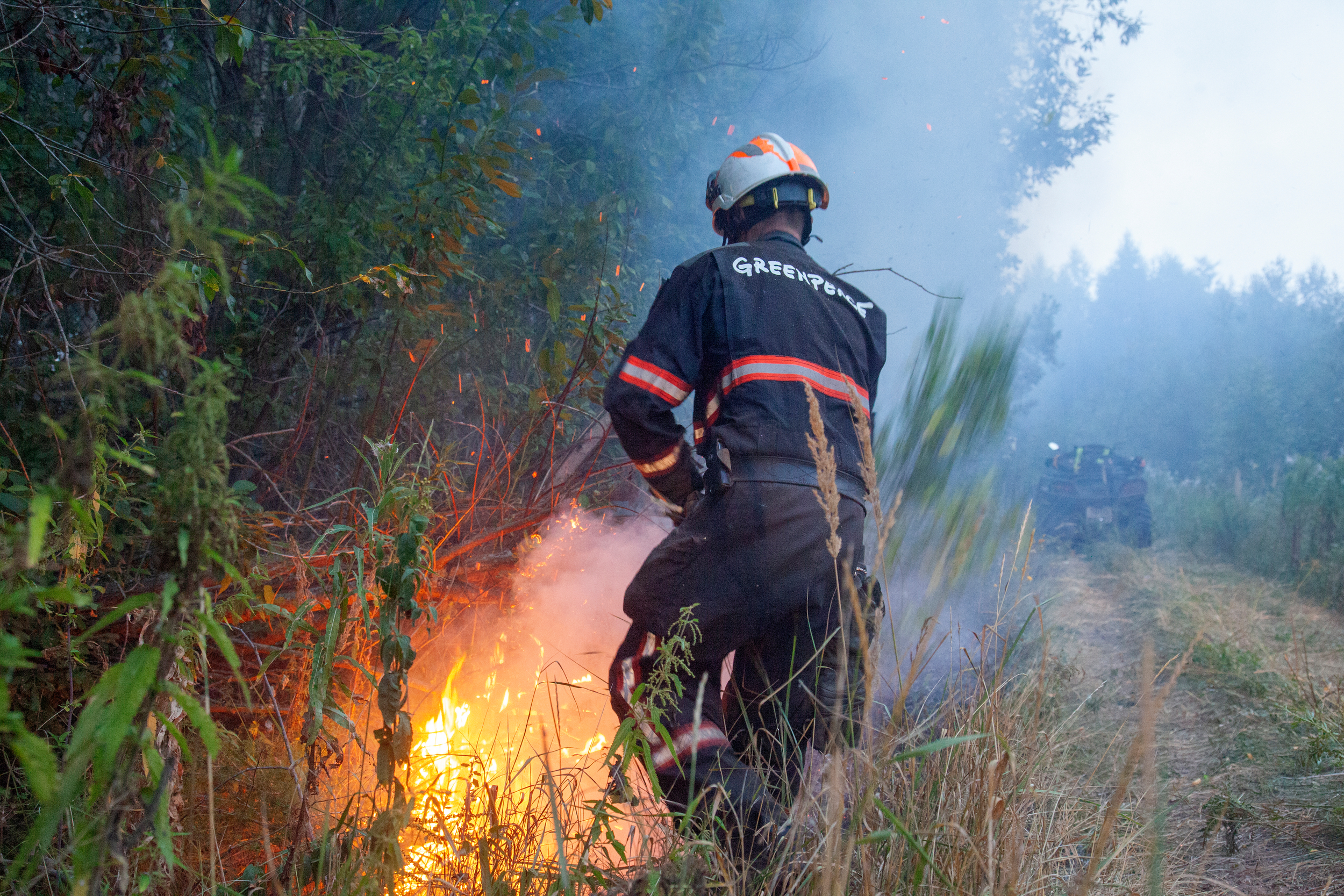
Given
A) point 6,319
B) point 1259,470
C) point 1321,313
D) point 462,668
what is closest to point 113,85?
point 6,319

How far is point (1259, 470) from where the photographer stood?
74.8ft

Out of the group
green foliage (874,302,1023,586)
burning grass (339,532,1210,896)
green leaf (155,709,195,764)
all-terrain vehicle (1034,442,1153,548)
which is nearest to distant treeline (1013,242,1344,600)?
all-terrain vehicle (1034,442,1153,548)

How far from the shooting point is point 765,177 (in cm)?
288

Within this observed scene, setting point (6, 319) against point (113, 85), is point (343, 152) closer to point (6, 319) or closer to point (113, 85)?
point (113, 85)

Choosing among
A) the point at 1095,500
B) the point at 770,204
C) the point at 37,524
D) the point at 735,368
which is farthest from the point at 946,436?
the point at 1095,500

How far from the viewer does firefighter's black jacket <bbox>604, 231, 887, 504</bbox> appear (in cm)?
242

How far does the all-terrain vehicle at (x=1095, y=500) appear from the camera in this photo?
43.4ft

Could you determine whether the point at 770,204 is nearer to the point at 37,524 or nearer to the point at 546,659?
the point at 546,659

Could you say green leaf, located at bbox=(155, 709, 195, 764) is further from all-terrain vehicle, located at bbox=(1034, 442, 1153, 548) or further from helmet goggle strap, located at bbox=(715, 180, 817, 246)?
all-terrain vehicle, located at bbox=(1034, 442, 1153, 548)

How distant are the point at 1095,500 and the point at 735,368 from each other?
13.3 meters

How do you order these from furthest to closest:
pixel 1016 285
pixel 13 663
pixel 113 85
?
pixel 1016 285 → pixel 113 85 → pixel 13 663

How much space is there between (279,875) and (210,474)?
1.07m

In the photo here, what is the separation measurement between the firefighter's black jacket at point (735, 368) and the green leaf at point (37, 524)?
5.98 ft

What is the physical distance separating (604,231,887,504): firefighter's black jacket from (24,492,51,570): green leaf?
5.98ft
